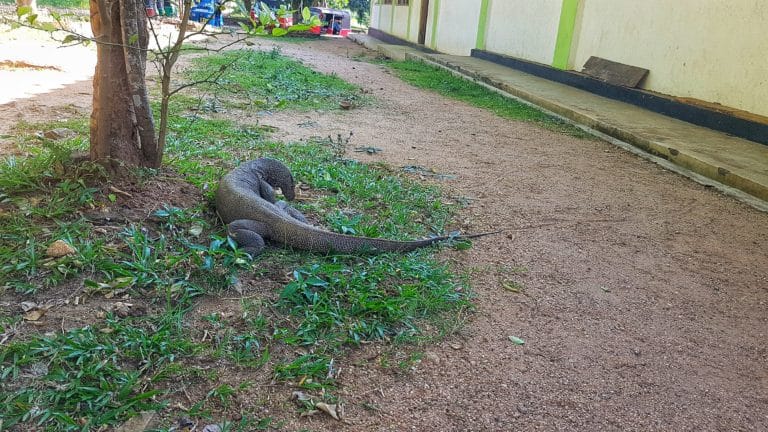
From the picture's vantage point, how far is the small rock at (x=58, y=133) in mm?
5121

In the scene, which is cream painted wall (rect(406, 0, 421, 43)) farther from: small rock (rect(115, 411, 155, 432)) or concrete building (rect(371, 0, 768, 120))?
small rock (rect(115, 411, 155, 432))

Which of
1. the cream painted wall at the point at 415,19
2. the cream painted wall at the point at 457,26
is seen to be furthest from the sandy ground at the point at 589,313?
the cream painted wall at the point at 415,19

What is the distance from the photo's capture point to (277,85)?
31.0 feet

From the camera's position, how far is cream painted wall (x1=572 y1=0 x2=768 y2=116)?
22.9ft

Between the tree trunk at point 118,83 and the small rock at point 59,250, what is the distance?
0.83m

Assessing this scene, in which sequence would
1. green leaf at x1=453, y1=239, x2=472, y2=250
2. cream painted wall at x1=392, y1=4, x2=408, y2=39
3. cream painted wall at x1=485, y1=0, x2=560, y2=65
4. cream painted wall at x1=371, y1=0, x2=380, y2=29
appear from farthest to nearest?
cream painted wall at x1=371, y1=0, x2=380, y2=29, cream painted wall at x1=392, y1=4, x2=408, y2=39, cream painted wall at x1=485, y1=0, x2=560, y2=65, green leaf at x1=453, y1=239, x2=472, y2=250

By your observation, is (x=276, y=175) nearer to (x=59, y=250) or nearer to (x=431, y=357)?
(x=59, y=250)

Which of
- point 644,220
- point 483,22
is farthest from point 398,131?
point 483,22

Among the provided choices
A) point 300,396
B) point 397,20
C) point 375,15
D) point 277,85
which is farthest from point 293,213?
point 375,15

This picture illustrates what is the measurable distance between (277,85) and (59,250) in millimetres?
6925

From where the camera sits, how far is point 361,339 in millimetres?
2646

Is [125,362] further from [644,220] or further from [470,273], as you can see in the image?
[644,220]

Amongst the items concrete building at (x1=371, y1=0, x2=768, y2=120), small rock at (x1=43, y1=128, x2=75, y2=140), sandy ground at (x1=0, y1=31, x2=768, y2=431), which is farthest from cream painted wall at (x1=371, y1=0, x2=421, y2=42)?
small rock at (x1=43, y1=128, x2=75, y2=140)

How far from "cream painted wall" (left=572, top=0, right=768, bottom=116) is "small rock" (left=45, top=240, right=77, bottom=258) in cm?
742
